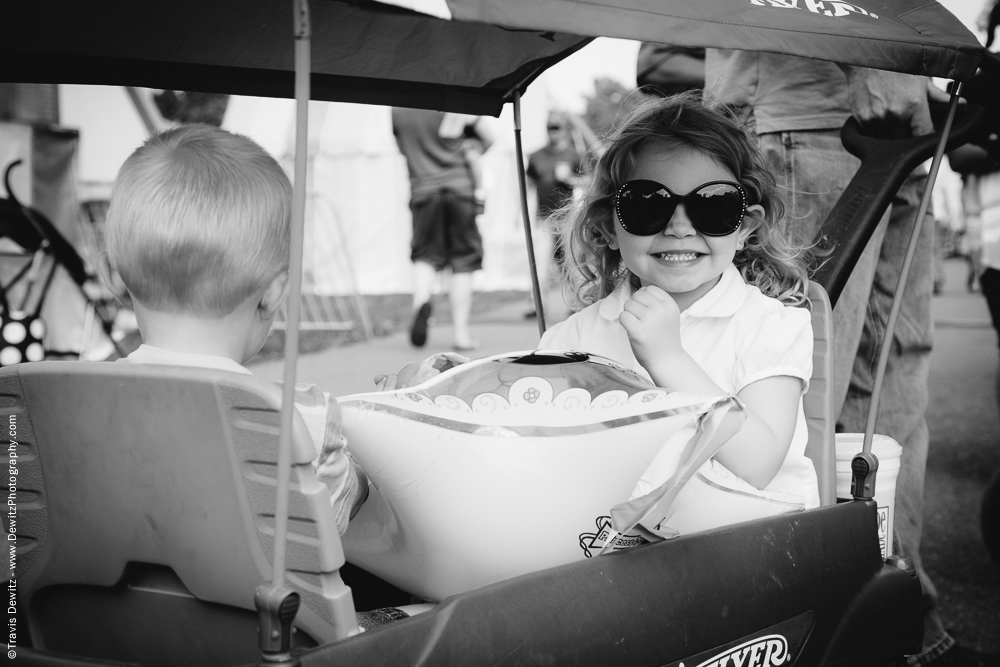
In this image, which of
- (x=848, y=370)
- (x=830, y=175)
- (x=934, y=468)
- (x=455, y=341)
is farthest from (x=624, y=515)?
(x=455, y=341)

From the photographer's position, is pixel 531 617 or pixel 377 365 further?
pixel 377 365

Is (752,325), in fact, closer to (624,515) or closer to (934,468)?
(624,515)

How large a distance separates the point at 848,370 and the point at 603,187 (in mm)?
816

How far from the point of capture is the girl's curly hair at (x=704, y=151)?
74.4 inches

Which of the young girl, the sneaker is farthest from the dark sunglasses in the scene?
the sneaker

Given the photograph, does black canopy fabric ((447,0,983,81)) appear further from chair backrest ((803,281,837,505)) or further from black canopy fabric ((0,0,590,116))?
chair backrest ((803,281,837,505))

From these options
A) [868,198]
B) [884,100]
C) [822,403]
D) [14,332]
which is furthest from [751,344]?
[14,332]

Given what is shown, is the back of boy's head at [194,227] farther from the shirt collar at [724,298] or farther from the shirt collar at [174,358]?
the shirt collar at [724,298]

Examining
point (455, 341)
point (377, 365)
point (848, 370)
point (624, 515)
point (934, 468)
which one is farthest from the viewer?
point (455, 341)

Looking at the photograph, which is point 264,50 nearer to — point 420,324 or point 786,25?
point 786,25

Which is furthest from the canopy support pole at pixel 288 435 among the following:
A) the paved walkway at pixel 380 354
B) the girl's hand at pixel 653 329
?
the paved walkway at pixel 380 354

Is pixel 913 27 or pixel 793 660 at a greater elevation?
pixel 913 27

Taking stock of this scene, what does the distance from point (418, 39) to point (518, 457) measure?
1028mm

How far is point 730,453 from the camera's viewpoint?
1.51 metres
